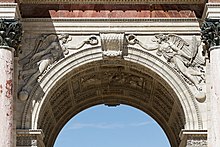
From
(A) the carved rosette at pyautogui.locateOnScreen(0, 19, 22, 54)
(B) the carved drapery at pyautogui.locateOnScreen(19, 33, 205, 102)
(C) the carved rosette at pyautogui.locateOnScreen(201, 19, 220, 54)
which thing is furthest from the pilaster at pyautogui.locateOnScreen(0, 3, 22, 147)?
(C) the carved rosette at pyautogui.locateOnScreen(201, 19, 220, 54)

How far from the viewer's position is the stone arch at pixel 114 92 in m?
24.6

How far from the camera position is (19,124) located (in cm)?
2425

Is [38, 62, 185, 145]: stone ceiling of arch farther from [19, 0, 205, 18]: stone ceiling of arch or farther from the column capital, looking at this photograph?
[19, 0, 205, 18]: stone ceiling of arch

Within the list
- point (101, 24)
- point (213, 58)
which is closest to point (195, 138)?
point (213, 58)

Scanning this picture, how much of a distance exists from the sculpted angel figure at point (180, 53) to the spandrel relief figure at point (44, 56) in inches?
80.0

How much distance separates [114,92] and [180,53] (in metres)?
4.98

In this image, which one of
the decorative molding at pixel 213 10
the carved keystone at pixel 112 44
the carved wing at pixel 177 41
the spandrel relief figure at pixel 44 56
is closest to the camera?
the decorative molding at pixel 213 10

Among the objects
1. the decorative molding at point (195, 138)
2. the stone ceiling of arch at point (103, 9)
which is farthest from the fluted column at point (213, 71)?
the stone ceiling of arch at point (103, 9)

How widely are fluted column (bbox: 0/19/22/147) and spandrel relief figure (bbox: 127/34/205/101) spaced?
3933 mm

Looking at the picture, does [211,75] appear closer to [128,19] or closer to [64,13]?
[128,19]

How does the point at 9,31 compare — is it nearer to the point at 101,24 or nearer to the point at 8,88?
the point at 8,88

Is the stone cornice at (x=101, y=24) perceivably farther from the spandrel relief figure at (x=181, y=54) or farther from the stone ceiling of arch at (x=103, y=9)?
the spandrel relief figure at (x=181, y=54)

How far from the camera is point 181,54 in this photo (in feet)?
81.8

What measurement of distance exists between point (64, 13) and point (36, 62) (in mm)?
1865
